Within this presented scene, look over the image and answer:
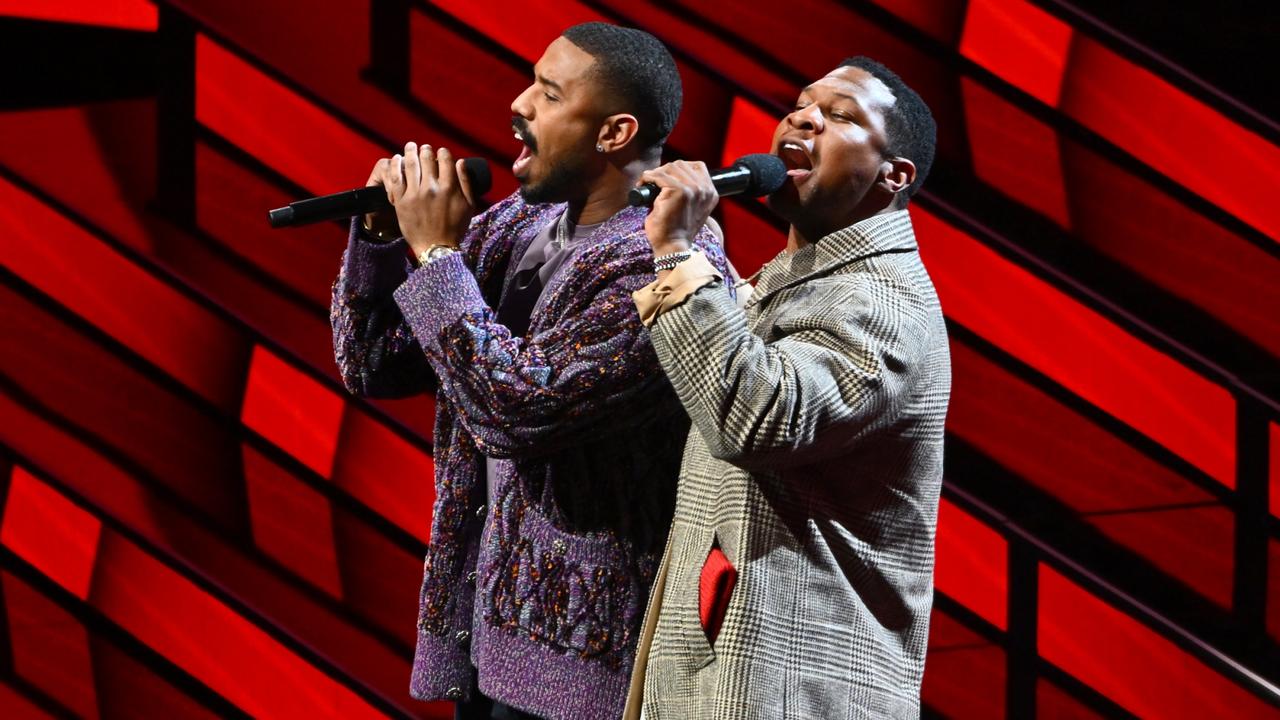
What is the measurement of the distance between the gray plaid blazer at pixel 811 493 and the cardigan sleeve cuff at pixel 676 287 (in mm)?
11

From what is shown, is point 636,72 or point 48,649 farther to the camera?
point 48,649

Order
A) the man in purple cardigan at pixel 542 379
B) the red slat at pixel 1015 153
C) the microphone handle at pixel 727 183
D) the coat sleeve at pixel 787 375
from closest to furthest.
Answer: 1. the coat sleeve at pixel 787 375
2. the microphone handle at pixel 727 183
3. the man in purple cardigan at pixel 542 379
4. the red slat at pixel 1015 153

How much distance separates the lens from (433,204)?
65.4 inches

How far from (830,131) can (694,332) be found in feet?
1.07

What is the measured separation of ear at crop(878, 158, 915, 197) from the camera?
1573 mm

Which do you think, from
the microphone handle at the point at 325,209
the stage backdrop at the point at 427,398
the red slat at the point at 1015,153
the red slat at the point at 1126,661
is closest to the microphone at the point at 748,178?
the microphone handle at the point at 325,209

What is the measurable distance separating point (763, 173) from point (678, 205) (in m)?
0.12

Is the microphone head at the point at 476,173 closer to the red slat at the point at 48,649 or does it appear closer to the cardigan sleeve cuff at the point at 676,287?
the cardigan sleeve cuff at the point at 676,287

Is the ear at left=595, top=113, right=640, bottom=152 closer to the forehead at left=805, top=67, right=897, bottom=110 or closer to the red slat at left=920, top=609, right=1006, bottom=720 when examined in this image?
the forehead at left=805, top=67, right=897, bottom=110

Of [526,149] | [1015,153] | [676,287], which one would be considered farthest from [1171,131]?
[676,287]

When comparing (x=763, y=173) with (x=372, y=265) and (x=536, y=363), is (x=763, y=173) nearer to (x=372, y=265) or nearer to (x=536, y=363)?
(x=536, y=363)

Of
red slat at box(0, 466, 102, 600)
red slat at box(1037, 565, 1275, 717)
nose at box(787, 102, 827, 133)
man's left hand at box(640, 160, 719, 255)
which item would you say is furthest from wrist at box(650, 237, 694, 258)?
red slat at box(0, 466, 102, 600)

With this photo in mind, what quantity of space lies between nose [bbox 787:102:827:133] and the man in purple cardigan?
0.16 meters

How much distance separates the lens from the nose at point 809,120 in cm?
157
